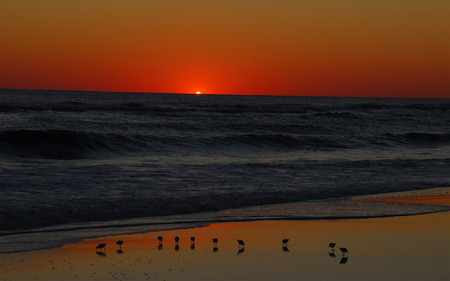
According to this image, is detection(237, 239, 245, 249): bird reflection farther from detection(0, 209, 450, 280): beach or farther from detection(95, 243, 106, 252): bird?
detection(95, 243, 106, 252): bird

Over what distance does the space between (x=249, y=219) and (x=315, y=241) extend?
90.7 inches

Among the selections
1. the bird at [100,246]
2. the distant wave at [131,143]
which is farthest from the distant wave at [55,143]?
the bird at [100,246]

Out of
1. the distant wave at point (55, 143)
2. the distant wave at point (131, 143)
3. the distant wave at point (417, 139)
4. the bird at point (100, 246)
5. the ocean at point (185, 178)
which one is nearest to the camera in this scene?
the bird at point (100, 246)

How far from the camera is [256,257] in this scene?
31.7 feet

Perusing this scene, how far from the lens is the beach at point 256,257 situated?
8703 mm

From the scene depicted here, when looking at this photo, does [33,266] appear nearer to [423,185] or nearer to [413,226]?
[413,226]

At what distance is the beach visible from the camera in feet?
28.6

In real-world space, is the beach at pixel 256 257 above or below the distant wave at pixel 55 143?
below

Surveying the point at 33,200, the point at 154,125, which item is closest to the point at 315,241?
the point at 33,200

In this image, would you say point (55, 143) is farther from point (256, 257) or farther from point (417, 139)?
point (417, 139)

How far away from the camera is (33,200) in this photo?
45.5 feet

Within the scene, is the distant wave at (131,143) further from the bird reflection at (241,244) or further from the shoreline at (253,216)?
the bird reflection at (241,244)

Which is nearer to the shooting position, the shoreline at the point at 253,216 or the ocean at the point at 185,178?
the shoreline at the point at 253,216

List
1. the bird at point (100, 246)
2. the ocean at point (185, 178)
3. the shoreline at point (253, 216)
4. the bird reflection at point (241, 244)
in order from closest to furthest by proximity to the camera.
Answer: the bird at point (100, 246) → the bird reflection at point (241, 244) → the shoreline at point (253, 216) → the ocean at point (185, 178)
